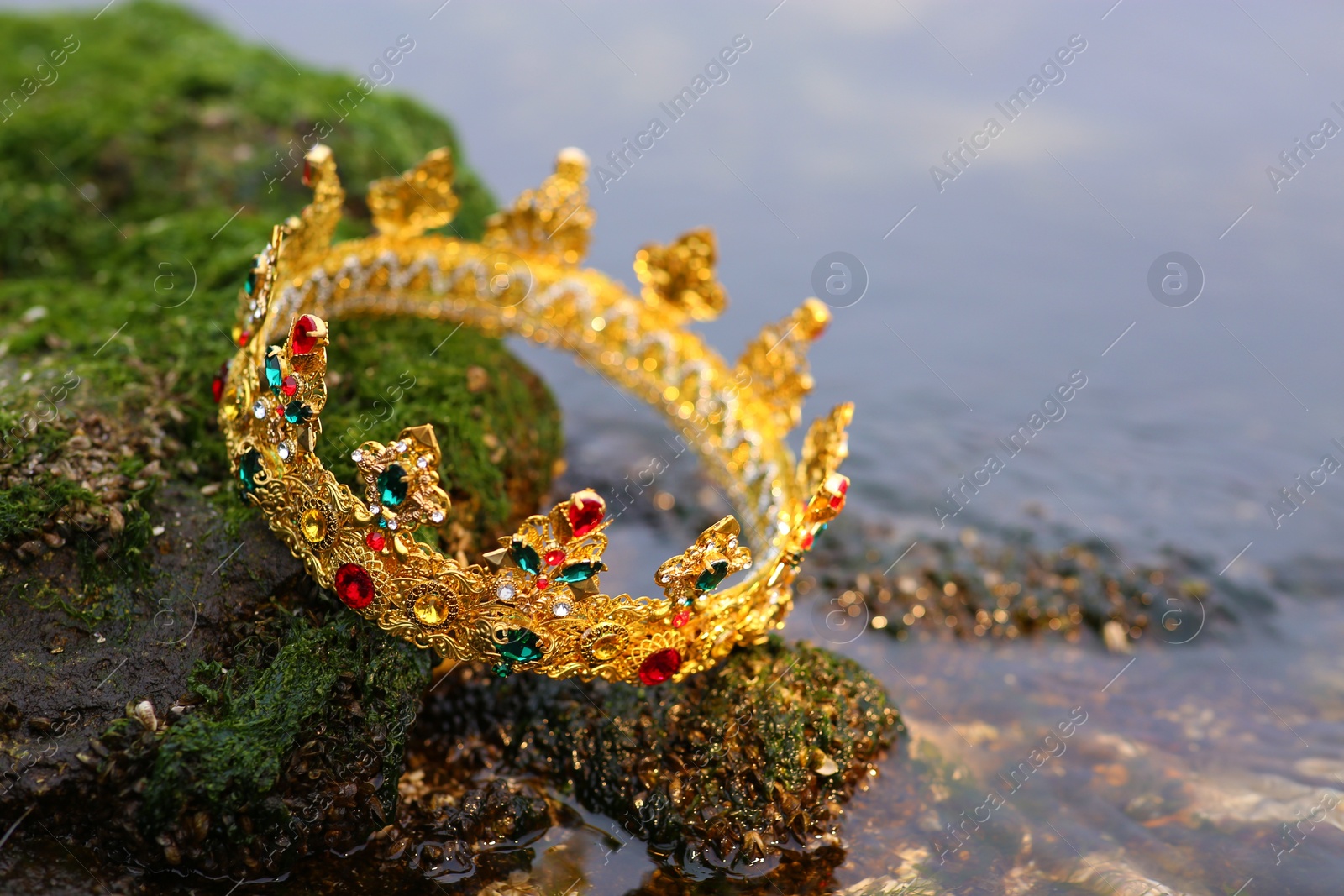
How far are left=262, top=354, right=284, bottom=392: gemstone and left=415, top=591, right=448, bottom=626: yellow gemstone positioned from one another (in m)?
0.72

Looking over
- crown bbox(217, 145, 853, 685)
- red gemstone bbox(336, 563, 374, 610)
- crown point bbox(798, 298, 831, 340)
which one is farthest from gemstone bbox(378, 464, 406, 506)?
crown point bbox(798, 298, 831, 340)

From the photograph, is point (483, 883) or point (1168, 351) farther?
point (1168, 351)

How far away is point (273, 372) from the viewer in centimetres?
274

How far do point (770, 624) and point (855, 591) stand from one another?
1.28 meters

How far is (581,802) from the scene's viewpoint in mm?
2902

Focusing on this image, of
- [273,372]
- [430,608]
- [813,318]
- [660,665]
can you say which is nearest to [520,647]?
[430,608]

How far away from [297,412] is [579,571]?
2.99ft

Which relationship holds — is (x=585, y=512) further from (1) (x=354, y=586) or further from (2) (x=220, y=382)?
(2) (x=220, y=382)

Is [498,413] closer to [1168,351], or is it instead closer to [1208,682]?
[1208,682]

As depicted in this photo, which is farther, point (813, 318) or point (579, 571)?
point (813, 318)

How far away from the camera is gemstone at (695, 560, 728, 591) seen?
2.75m

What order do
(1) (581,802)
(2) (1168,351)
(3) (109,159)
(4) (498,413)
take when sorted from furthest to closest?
(2) (1168,351), (3) (109,159), (4) (498,413), (1) (581,802)

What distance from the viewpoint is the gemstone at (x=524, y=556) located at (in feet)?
Result: 8.46

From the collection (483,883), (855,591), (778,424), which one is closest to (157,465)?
(483,883)
